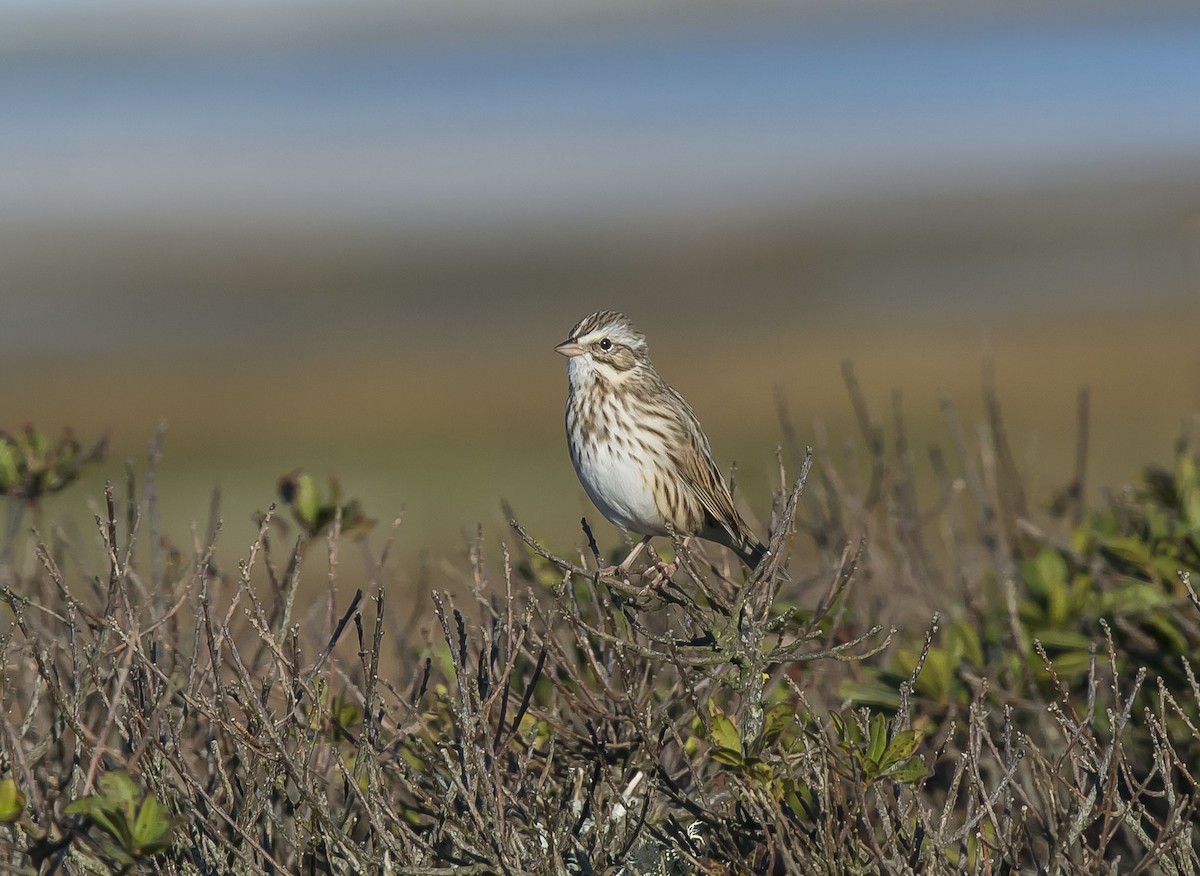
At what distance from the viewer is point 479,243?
174ft

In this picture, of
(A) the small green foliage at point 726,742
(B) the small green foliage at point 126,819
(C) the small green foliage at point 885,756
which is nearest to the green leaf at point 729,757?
(A) the small green foliage at point 726,742

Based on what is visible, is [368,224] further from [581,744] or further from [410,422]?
[581,744]

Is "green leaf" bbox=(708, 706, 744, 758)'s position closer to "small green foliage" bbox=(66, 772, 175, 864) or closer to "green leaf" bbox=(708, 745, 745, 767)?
"green leaf" bbox=(708, 745, 745, 767)

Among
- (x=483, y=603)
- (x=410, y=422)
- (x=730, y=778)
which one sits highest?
(x=483, y=603)

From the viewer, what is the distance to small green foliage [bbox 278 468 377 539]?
18.6ft

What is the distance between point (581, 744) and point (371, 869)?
3.49ft

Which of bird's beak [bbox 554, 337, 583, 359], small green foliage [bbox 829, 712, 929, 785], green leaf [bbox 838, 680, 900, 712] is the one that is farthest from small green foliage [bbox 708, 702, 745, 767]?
bird's beak [bbox 554, 337, 583, 359]

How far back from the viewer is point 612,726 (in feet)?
16.3

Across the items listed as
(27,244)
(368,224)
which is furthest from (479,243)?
(27,244)

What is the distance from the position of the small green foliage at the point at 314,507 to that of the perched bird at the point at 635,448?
1.07 meters

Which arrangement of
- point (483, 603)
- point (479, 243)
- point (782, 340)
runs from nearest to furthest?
point (483, 603), point (782, 340), point (479, 243)

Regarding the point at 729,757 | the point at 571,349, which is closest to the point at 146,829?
the point at 729,757

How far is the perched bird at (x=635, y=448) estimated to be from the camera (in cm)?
646

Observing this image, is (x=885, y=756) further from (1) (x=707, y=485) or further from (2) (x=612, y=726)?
(1) (x=707, y=485)
